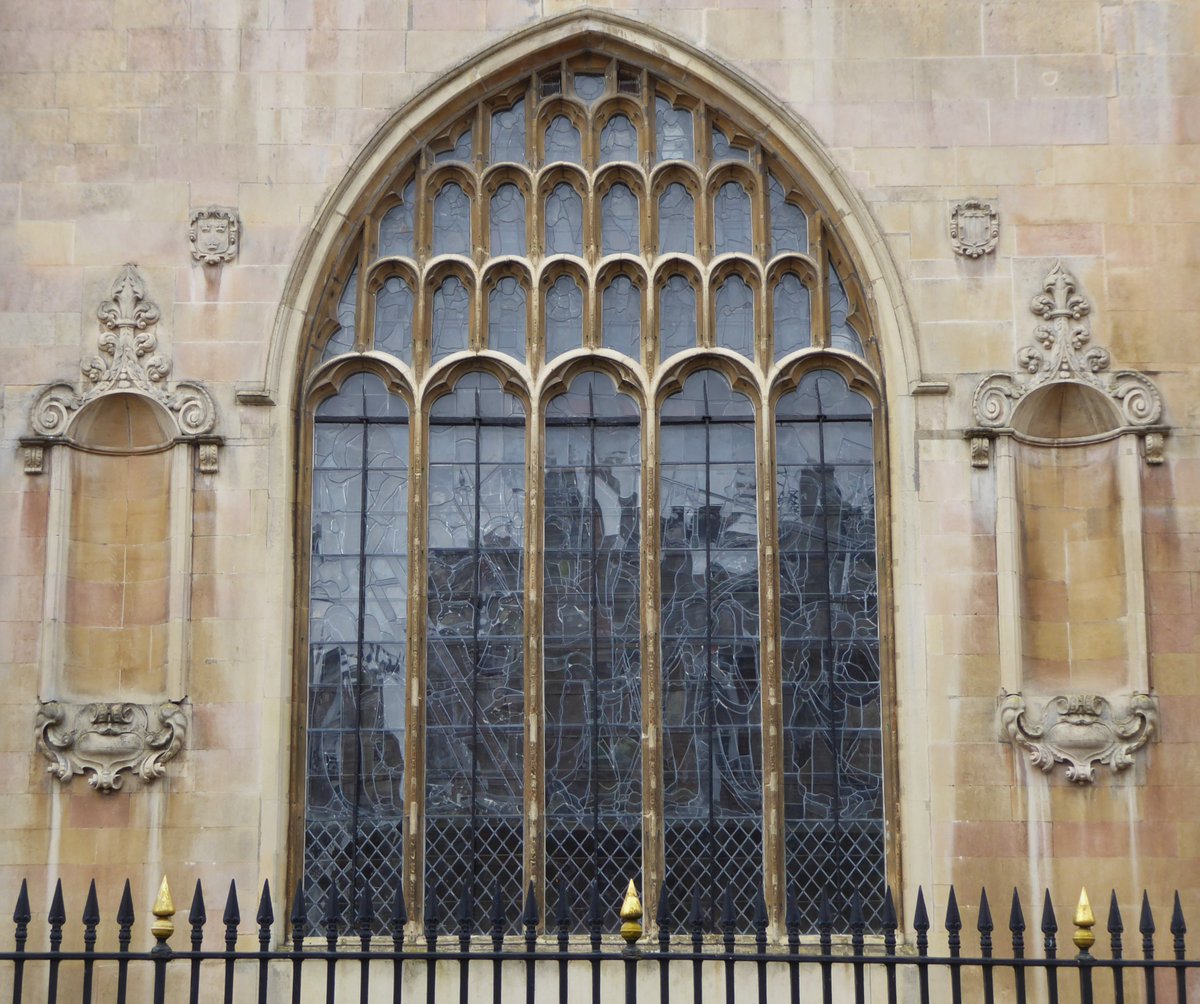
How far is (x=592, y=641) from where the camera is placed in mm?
13922

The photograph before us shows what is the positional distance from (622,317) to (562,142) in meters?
1.48

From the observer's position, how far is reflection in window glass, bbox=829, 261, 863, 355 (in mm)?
14391

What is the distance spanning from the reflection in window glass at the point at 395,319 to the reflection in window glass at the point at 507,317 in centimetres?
61

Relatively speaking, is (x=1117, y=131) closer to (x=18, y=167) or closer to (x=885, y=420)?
(x=885, y=420)

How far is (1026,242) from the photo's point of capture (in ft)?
45.9

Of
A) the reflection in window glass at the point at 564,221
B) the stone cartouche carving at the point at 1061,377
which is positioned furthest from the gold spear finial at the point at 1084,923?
the reflection in window glass at the point at 564,221

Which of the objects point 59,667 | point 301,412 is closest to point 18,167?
point 301,412

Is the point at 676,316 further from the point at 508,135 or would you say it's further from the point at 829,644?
the point at 829,644

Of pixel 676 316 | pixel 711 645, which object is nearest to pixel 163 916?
pixel 711 645

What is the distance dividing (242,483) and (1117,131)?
6895 millimetres

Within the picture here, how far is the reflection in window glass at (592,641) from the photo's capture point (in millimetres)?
13594

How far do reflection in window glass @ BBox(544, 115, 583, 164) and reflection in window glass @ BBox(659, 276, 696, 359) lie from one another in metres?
1.24

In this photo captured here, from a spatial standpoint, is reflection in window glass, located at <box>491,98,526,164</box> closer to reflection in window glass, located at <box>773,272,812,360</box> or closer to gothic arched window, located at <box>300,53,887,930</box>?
gothic arched window, located at <box>300,53,887,930</box>

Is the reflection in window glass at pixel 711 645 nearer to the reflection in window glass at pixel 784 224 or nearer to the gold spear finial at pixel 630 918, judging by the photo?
the reflection in window glass at pixel 784 224
